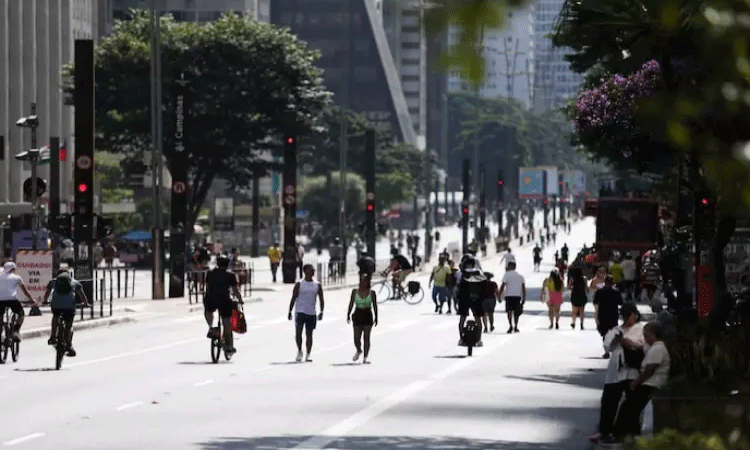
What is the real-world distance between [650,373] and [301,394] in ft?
28.8

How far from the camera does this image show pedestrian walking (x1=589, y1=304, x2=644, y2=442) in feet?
62.4

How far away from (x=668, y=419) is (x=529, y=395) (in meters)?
9.69

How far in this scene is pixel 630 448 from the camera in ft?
24.0

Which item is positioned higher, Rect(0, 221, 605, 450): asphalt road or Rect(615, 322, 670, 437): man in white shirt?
Rect(615, 322, 670, 437): man in white shirt

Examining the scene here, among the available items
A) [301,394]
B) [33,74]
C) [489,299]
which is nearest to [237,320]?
[301,394]

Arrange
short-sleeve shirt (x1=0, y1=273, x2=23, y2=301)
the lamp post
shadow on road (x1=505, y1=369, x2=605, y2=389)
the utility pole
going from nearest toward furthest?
shadow on road (x1=505, y1=369, x2=605, y2=389) < short-sleeve shirt (x1=0, y1=273, x2=23, y2=301) < the lamp post < the utility pole

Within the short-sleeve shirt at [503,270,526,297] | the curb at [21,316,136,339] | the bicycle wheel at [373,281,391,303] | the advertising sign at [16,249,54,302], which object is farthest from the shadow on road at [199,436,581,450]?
the bicycle wheel at [373,281,391,303]

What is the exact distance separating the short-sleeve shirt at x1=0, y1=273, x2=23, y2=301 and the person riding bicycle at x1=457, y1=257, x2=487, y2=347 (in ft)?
32.2

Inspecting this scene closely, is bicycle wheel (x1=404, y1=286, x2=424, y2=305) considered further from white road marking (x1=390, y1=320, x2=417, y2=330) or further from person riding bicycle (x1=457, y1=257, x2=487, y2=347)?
person riding bicycle (x1=457, y1=257, x2=487, y2=347)

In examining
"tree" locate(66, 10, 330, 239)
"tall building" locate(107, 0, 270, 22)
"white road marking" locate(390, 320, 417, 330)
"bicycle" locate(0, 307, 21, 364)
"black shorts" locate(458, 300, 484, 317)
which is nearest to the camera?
"bicycle" locate(0, 307, 21, 364)

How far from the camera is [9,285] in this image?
105 feet

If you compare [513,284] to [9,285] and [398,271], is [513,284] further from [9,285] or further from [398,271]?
[398,271]

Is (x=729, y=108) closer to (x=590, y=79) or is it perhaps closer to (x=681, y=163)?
(x=681, y=163)

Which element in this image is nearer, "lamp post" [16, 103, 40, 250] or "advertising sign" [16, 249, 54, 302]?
"advertising sign" [16, 249, 54, 302]
